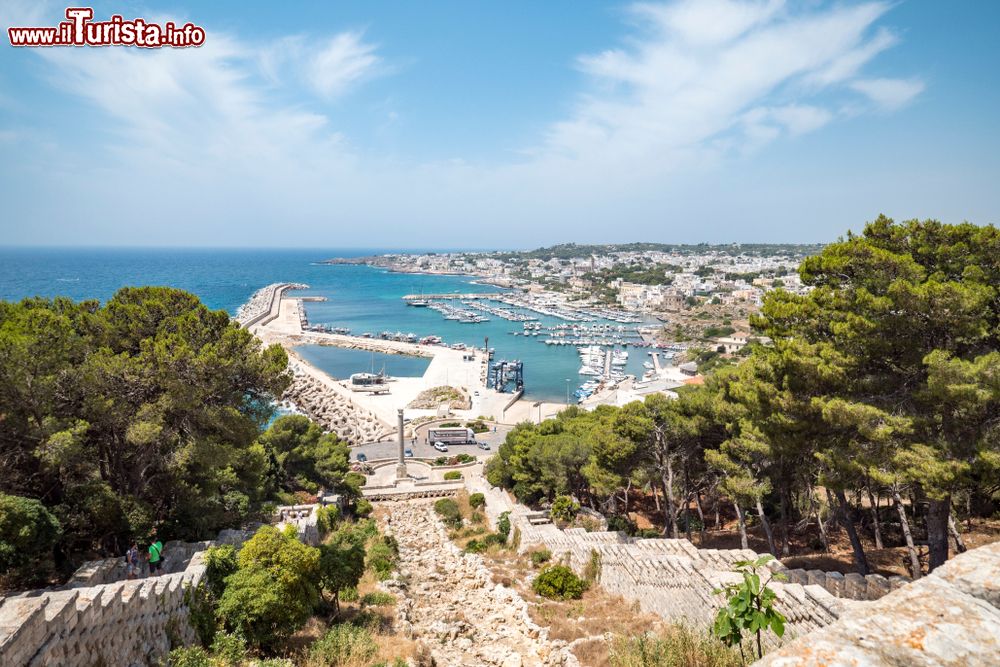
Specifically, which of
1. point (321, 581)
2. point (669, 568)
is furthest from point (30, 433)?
point (669, 568)

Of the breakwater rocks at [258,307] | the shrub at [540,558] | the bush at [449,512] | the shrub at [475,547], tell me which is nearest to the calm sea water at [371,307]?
the breakwater rocks at [258,307]

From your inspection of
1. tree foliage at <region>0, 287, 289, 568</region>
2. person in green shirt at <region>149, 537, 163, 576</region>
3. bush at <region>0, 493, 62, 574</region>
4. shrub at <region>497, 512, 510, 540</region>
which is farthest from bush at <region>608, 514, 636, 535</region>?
bush at <region>0, 493, 62, 574</region>

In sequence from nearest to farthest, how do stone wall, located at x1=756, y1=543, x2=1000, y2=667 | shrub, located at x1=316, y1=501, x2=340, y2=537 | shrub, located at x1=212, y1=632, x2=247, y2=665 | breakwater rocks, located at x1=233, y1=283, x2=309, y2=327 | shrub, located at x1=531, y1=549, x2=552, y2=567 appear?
stone wall, located at x1=756, y1=543, x2=1000, y2=667 → shrub, located at x1=212, y1=632, x2=247, y2=665 → shrub, located at x1=531, y1=549, x2=552, y2=567 → shrub, located at x1=316, y1=501, x2=340, y2=537 → breakwater rocks, located at x1=233, y1=283, x2=309, y2=327

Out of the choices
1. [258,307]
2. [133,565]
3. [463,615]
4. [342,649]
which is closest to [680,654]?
[342,649]

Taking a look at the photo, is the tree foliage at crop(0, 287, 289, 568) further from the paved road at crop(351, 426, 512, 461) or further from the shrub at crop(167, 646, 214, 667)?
the paved road at crop(351, 426, 512, 461)

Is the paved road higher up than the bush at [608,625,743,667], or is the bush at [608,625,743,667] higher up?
the bush at [608,625,743,667]

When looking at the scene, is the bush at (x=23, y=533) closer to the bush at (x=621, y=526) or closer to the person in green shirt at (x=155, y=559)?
the person in green shirt at (x=155, y=559)
